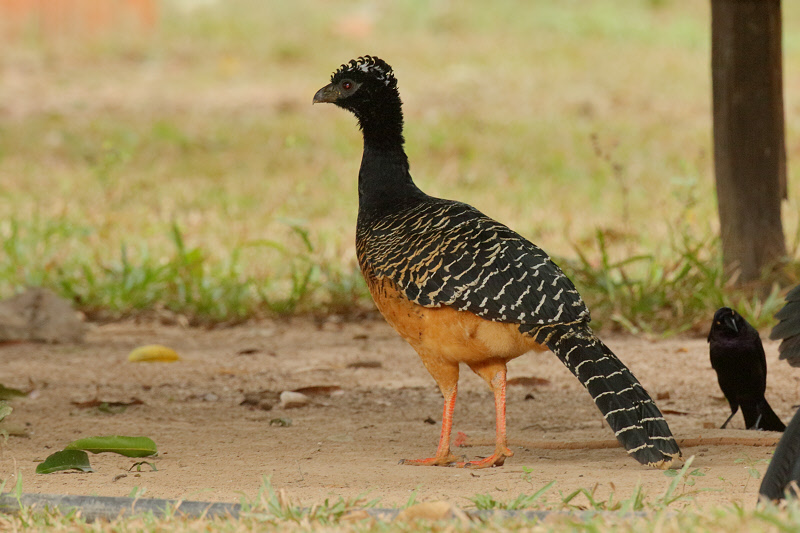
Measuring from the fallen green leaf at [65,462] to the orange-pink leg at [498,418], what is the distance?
1274 mm

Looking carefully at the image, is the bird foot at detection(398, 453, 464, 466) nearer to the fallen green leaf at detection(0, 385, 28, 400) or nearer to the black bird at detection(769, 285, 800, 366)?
the black bird at detection(769, 285, 800, 366)

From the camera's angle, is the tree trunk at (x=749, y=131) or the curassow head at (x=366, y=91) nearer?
the curassow head at (x=366, y=91)

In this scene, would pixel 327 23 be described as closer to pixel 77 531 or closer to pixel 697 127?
pixel 697 127

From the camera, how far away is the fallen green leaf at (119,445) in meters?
3.50

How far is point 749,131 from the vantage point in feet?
19.4

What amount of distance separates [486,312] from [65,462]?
1485 mm

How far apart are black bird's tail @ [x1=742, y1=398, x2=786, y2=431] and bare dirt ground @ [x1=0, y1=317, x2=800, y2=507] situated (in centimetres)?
17

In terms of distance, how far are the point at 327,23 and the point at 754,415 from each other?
542 inches

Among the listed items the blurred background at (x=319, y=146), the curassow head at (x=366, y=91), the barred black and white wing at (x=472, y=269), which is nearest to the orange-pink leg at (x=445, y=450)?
the barred black and white wing at (x=472, y=269)

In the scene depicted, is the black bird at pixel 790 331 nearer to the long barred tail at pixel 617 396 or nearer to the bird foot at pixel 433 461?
the long barred tail at pixel 617 396

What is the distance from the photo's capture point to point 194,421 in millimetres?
4461

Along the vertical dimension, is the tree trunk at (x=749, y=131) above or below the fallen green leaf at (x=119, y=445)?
above

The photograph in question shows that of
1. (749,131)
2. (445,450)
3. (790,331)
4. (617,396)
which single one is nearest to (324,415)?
(445,450)

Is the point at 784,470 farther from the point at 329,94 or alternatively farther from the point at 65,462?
the point at 329,94
